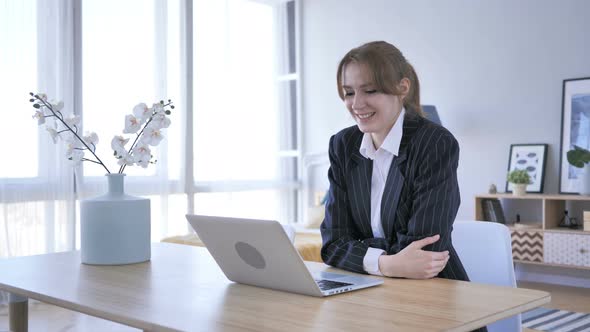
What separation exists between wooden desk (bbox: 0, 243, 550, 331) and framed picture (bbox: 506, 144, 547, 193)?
333 cm

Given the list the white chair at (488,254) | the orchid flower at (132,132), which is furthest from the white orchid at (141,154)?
the white chair at (488,254)

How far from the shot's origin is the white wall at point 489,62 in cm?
449

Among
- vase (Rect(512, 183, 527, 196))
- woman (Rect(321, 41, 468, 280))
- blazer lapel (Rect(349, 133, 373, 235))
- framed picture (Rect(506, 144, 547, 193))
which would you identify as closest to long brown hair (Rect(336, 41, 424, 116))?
woman (Rect(321, 41, 468, 280))

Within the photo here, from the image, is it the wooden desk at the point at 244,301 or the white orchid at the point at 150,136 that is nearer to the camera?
the wooden desk at the point at 244,301

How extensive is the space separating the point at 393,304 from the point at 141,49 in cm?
404

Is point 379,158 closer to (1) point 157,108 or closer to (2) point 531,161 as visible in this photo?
(1) point 157,108

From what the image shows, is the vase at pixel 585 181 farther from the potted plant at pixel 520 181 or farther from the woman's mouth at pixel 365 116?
the woman's mouth at pixel 365 116

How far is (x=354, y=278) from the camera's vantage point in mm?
1404

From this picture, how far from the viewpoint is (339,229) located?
5.58ft

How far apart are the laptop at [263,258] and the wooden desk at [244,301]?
23mm

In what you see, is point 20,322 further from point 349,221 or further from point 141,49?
point 141,49

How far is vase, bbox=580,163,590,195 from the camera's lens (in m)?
4.24

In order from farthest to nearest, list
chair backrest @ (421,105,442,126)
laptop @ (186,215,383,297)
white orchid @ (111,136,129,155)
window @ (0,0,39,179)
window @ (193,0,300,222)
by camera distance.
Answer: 1. window @ (193,0,300,222)
2. chair backrest @ (421,105,442,126)
3. window @ (0,0,39,179)
4. white orchid @ (111,136,129,155)
5. laptop @ (186,215,383,297)

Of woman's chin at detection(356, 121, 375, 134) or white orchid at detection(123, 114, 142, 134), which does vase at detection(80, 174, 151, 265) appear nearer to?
white orchid at detection(123, 114, 142, 134)
